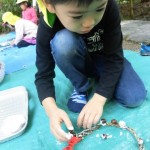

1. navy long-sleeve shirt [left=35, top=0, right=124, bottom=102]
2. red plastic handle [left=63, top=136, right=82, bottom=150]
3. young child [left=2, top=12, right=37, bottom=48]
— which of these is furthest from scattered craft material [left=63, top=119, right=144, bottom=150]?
young child [left=2, top=12, right=37, bottom=48]

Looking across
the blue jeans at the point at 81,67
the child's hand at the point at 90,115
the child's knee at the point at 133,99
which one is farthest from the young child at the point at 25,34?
the child's hand at the point at 90,115

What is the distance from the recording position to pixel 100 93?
3.40 feet

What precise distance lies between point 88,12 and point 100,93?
36 cm

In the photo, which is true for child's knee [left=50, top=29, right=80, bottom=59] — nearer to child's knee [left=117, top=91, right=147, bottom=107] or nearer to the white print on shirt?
the white print on shirt

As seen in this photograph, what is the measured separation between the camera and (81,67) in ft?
4.01

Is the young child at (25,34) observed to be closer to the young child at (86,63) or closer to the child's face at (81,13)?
the young child at (86,63)

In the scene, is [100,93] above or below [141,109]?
above

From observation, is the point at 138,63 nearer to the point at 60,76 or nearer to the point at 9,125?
the point at 60,76

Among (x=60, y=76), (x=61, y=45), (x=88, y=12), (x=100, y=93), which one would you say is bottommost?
(x=60, y=76)

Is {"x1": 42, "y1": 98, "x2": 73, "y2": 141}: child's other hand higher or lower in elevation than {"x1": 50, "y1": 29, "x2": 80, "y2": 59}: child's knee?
lower

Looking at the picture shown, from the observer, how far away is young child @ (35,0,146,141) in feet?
3.33

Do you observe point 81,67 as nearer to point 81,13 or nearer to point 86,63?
point 86,63

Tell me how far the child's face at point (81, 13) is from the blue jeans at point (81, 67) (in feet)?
0.88

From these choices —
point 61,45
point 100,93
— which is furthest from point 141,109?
point 61,45
